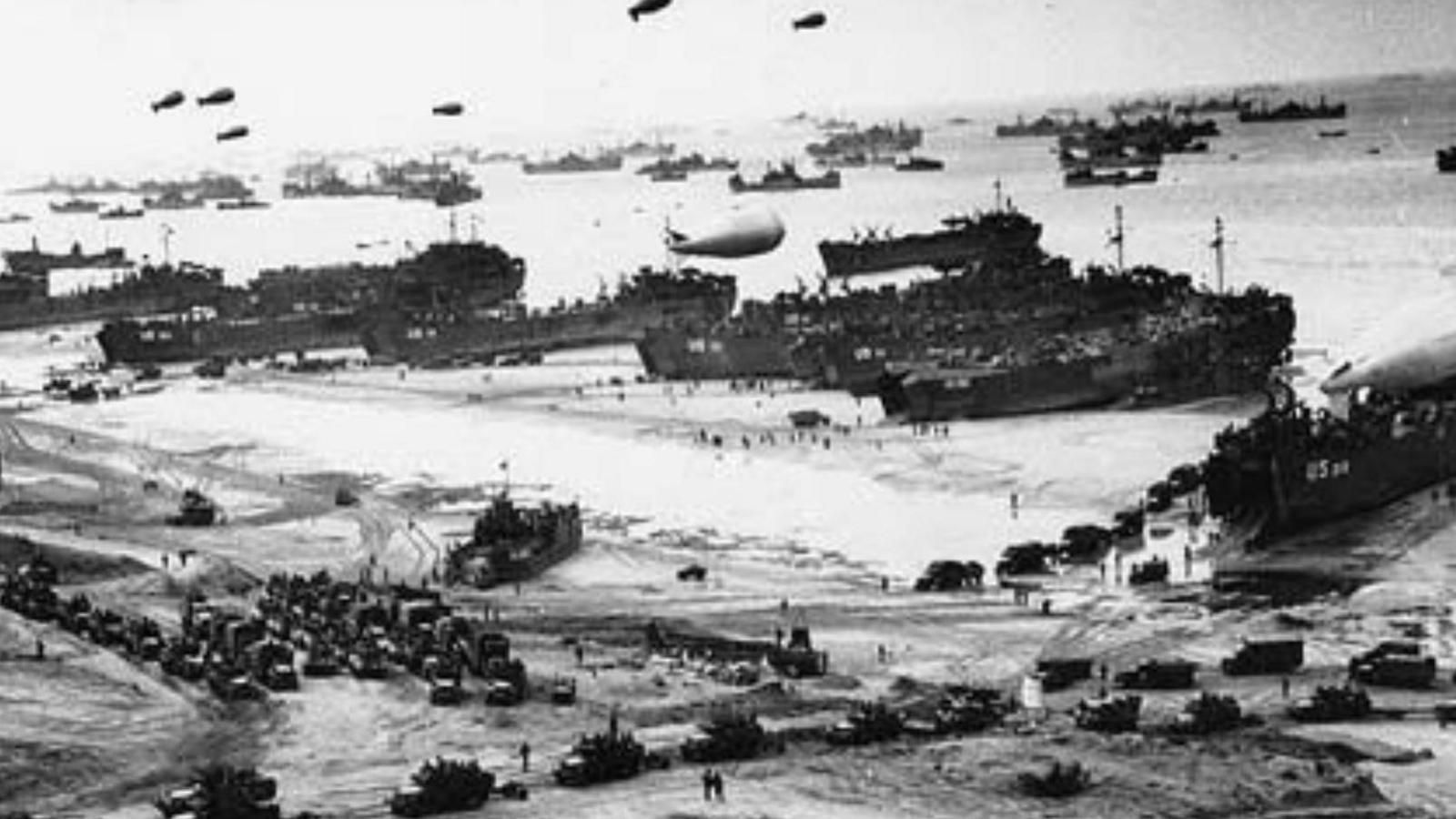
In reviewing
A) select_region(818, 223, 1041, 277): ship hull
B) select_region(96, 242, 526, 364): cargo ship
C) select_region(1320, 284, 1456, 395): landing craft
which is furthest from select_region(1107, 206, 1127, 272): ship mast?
select_region(1320, 284, 1456, 395): landing craft

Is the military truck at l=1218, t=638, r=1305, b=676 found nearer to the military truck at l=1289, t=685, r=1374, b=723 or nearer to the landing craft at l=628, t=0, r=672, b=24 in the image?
the military truck at l=1289, t=685, r=1374, b=723

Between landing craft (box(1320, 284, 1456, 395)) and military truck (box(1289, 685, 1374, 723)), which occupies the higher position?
landing craft (box(1320, 284, 1456, 395))

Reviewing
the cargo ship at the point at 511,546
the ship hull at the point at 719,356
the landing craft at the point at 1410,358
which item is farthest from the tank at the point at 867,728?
the ship hull at the point at 719,356

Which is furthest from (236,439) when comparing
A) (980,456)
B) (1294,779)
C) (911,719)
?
(1294,779)

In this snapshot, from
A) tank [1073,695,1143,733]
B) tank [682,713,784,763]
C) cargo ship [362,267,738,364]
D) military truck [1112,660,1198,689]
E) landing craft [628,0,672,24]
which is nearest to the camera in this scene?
Answer: tank [682,713,784,763]

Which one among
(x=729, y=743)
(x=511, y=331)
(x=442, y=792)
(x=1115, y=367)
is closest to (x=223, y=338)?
(x=511, y=331)

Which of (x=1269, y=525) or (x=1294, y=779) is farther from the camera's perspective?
(x=1269, y=525)

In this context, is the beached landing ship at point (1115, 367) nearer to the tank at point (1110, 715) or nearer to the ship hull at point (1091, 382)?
the ship hull at point (1091, 382)

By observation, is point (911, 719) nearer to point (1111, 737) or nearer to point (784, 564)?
point (1111, 737)
